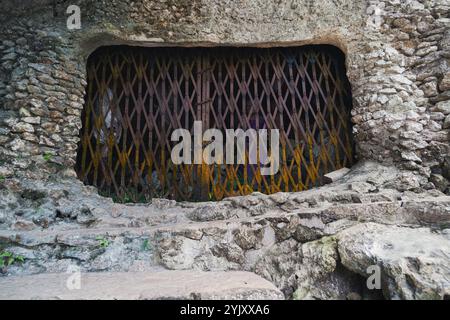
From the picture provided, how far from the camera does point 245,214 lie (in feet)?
10.2

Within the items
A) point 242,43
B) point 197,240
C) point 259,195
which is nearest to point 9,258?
point 197,240

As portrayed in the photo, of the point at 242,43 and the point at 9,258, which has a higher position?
the point at 242,43

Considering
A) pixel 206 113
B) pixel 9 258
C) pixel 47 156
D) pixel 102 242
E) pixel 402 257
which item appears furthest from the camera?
pixel 206 113

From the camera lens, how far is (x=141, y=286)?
6.95ft

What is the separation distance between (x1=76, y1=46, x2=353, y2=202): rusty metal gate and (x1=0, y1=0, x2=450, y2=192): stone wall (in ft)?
0.90

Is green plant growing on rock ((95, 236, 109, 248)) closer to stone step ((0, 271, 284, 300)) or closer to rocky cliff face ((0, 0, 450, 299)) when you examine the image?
rocky cliff face ((0, 0, 450, 299))

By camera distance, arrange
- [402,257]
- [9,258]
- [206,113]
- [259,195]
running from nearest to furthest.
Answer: [402,257] → [9,258] → [259,195] → [206,113]

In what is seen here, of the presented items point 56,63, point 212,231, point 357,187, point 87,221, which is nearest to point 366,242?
point 357,187

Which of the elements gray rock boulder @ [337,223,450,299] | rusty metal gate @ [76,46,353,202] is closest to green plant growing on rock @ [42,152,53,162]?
rusty metal gate @ [76,46,353,202]

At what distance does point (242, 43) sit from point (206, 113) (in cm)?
89

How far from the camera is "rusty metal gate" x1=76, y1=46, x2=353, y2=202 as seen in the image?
12.7 ft

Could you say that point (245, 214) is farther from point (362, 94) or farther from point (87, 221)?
point (362, 94)

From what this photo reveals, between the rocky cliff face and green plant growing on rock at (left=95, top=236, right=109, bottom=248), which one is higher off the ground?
the rocky cliff face

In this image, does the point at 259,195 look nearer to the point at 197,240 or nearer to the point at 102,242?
the point at 197,240
